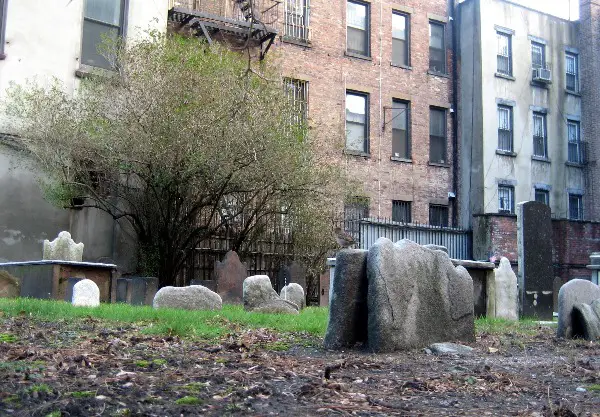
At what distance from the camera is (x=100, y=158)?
62.8ft

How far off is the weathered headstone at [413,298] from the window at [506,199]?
2367 centimetres

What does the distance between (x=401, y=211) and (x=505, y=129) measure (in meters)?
6.49

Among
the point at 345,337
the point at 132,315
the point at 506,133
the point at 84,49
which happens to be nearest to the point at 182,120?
the point at 84,49

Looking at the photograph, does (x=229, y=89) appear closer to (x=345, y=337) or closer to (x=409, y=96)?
(x=345, y=337)

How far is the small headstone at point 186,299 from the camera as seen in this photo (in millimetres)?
12625

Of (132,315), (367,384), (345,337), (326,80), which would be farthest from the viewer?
(326,80)

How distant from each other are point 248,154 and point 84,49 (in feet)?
23.2

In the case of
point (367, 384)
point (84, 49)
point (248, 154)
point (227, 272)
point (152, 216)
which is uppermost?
point (84, 49)

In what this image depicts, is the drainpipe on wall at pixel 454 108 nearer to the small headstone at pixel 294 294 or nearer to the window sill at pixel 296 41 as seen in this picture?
the window sill at pixel 296 41

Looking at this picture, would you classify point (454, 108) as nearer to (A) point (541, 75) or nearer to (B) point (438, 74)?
(B) point (438, 74)

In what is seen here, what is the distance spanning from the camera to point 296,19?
27844 mm

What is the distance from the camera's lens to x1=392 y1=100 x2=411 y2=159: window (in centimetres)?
2995

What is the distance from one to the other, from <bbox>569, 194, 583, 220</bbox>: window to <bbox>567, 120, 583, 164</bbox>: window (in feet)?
5.28

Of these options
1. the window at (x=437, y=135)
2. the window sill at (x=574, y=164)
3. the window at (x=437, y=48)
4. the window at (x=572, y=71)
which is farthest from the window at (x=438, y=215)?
the window at (x=572, y=71)
